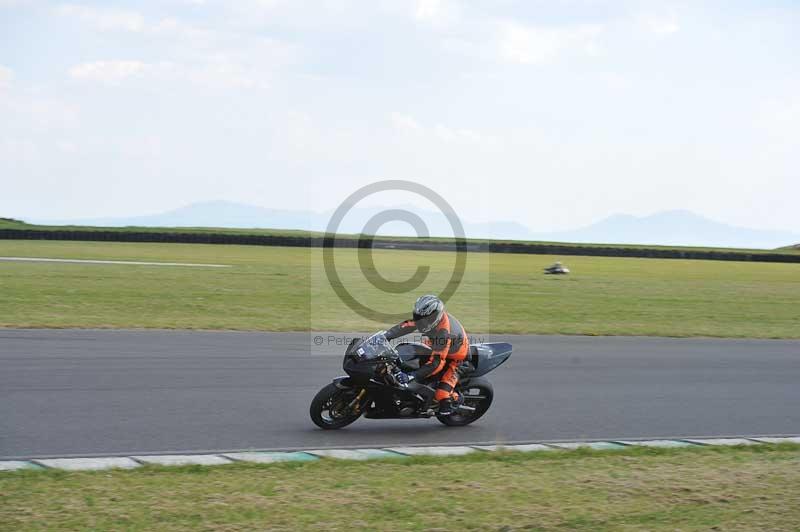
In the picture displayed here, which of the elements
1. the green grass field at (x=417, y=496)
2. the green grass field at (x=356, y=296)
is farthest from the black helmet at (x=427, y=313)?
the green grass field at (x=356, y=296)

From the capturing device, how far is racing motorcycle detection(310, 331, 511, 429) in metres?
9.18

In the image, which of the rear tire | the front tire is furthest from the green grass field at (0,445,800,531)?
the rear tire

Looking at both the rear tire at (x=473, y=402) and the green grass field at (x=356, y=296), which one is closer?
the rear tire at (x=473, y=402)

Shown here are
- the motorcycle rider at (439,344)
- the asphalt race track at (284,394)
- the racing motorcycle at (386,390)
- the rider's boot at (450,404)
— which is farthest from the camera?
the rider's boot at (450,404)

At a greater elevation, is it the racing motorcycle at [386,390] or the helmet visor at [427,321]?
the helmet visor at [427,321]

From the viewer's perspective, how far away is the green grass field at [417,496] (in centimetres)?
589

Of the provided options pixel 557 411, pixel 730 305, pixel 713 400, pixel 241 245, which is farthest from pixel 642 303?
pixel 241 245

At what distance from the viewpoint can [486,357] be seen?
10141mm

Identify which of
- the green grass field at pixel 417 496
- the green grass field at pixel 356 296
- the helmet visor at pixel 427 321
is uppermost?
the helmet visor at pixel 427 321

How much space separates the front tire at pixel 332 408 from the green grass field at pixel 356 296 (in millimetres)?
8948

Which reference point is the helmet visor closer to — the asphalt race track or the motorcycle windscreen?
the motorcycle windscreen

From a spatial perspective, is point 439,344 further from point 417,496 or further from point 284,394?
point 417,496

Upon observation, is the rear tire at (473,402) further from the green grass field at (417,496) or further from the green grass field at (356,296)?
the green grass field at (356,296)

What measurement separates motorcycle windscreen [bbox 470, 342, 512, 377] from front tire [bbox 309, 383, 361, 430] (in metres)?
1.43
